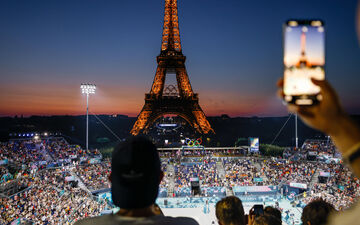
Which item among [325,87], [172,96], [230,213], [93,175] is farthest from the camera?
[172,96]

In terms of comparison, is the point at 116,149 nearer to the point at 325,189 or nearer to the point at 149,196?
the point at 149,196

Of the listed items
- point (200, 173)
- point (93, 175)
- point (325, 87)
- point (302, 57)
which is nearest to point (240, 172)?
point (200, 173)

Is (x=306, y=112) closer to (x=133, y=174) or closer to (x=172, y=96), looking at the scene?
(x=133, y=174)

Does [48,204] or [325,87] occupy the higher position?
[325,87]

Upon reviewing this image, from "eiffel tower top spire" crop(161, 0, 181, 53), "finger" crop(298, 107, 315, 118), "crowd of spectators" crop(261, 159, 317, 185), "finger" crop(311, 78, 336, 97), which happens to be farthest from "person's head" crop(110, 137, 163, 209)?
"eiffel tower top spire" crop(161, 0, 181, 53)

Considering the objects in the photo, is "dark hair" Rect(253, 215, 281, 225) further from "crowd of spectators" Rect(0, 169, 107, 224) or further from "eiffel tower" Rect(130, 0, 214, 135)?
"eiffel tower" Rect(130, 0, 214, 135)

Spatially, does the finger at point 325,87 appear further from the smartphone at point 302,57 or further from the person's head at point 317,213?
the person's head at point 317,213

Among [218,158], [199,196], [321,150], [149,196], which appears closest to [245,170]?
[218,158]

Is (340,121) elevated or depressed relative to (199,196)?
elevated
